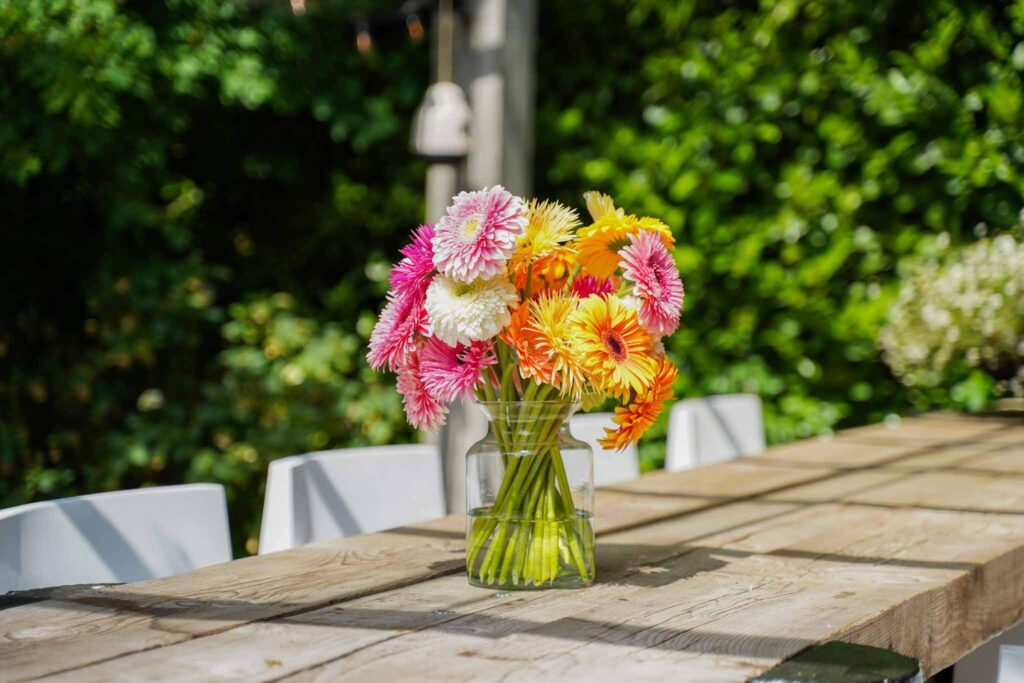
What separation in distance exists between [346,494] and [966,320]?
5.84 ft

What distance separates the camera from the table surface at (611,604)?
1136 mm

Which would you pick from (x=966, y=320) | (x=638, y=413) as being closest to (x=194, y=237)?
(x=966, y=320)

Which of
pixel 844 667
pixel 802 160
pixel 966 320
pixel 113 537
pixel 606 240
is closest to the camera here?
pixel 844 667

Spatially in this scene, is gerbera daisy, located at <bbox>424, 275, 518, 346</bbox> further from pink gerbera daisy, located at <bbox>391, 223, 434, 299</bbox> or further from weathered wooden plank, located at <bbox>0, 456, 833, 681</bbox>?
weathered wooden plank, located at <bbox>0, 456, 833, 681</bbox>

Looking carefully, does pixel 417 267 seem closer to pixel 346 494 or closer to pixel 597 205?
pixel 597 205

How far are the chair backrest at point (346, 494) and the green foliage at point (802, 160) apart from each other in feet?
6.12

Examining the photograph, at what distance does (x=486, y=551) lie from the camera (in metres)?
1.45

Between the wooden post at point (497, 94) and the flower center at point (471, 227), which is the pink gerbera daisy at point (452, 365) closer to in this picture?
the flower center at point (471, 227)

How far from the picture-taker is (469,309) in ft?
4.43

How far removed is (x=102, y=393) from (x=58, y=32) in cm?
127

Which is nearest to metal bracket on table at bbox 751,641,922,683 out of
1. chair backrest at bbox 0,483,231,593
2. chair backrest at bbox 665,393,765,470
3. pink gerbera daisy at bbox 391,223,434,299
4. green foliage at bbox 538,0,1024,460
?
pink gerbera daisy at bbox 391,223,434,299

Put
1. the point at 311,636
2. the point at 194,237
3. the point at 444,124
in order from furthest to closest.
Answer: the point at 194,237, the point at 444,124, the point at 311,636

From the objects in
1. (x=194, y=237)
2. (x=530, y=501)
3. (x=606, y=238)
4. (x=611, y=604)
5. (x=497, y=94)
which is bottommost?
(x=611, y=604)

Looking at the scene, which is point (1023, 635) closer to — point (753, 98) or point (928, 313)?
point (928, 313)
